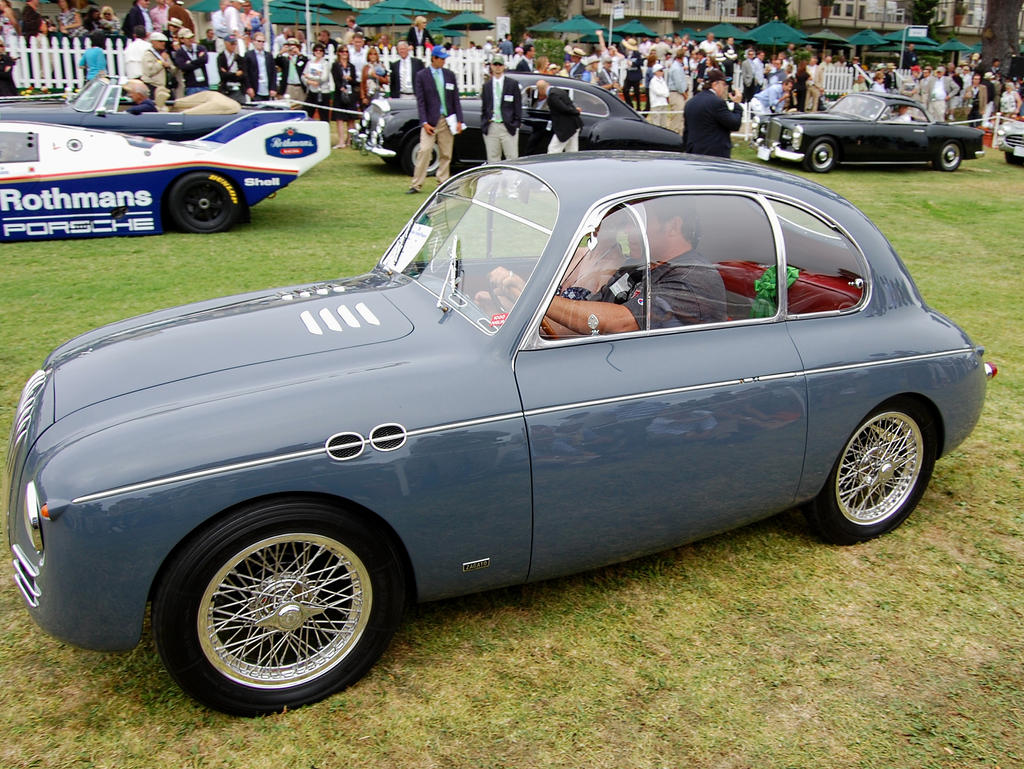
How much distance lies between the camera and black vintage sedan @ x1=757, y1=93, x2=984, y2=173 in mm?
16031

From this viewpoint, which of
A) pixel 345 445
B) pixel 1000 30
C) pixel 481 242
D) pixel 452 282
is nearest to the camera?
pixel 345 445

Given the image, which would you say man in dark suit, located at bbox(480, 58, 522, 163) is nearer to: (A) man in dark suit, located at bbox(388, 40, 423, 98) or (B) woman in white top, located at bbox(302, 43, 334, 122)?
(A) man in dark suit, located at bbox(388, 40, 423, 98)

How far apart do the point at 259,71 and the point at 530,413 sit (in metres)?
14.3

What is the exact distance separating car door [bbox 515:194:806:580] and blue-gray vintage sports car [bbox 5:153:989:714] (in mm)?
11

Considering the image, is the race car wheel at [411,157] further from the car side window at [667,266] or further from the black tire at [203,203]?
the car side window at [667,266]

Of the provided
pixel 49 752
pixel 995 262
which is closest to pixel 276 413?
pixel 49 752

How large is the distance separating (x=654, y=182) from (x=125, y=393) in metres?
2.18

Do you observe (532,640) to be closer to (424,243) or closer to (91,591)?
(91,591)

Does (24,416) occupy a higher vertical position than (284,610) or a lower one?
higher

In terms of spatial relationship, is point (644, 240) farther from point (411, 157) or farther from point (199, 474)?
point (411, 157)

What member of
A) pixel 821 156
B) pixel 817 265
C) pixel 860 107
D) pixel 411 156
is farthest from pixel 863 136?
pixel 817 265

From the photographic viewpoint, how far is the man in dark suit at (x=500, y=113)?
41.8 feet

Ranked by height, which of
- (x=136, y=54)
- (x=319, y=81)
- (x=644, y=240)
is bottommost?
(x=644, y=240)

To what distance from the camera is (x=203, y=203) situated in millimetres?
9938
